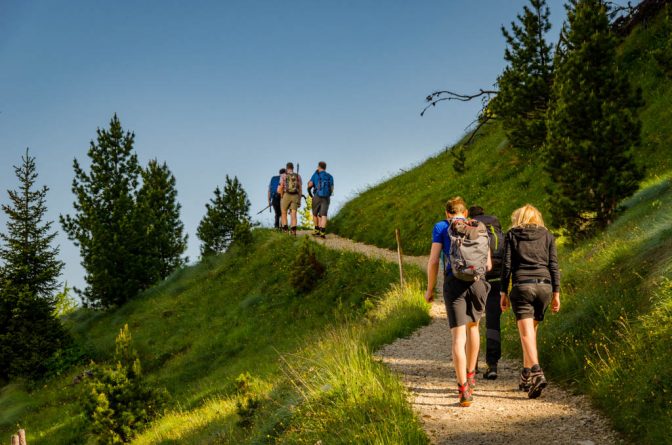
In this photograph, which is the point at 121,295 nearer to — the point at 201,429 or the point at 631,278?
the point at 201,429

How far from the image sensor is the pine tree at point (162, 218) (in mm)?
35875

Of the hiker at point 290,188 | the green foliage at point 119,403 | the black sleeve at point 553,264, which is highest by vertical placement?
the hiker at point 290,188

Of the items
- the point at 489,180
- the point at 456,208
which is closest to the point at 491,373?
the point at 456,208

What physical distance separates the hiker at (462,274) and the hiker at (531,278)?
0.52 m

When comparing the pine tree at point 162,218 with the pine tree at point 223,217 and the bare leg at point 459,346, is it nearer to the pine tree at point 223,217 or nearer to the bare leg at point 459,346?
the pine tree at point 223,217

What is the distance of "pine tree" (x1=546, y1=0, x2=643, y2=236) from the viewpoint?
14.1 metres

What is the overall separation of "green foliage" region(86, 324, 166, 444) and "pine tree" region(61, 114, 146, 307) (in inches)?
683

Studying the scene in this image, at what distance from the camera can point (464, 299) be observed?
6.41 m

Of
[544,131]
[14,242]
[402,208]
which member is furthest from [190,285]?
[544,131]

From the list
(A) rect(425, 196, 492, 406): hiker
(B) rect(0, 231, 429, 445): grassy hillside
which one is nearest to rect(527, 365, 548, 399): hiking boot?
(A) rect(425, 196, 492, 406): hiker

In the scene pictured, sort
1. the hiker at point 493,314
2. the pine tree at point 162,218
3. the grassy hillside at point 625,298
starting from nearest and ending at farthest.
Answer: the grassy hillside at point 625,298 < the hiker at point 493,314 < the pine tree at point 162,218

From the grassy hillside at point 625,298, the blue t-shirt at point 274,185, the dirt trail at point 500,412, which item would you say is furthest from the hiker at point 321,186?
the dirt trail at point 500,412

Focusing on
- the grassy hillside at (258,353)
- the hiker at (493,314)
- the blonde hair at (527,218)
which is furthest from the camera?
the hiker at (493,314)

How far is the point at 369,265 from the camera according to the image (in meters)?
19.9
